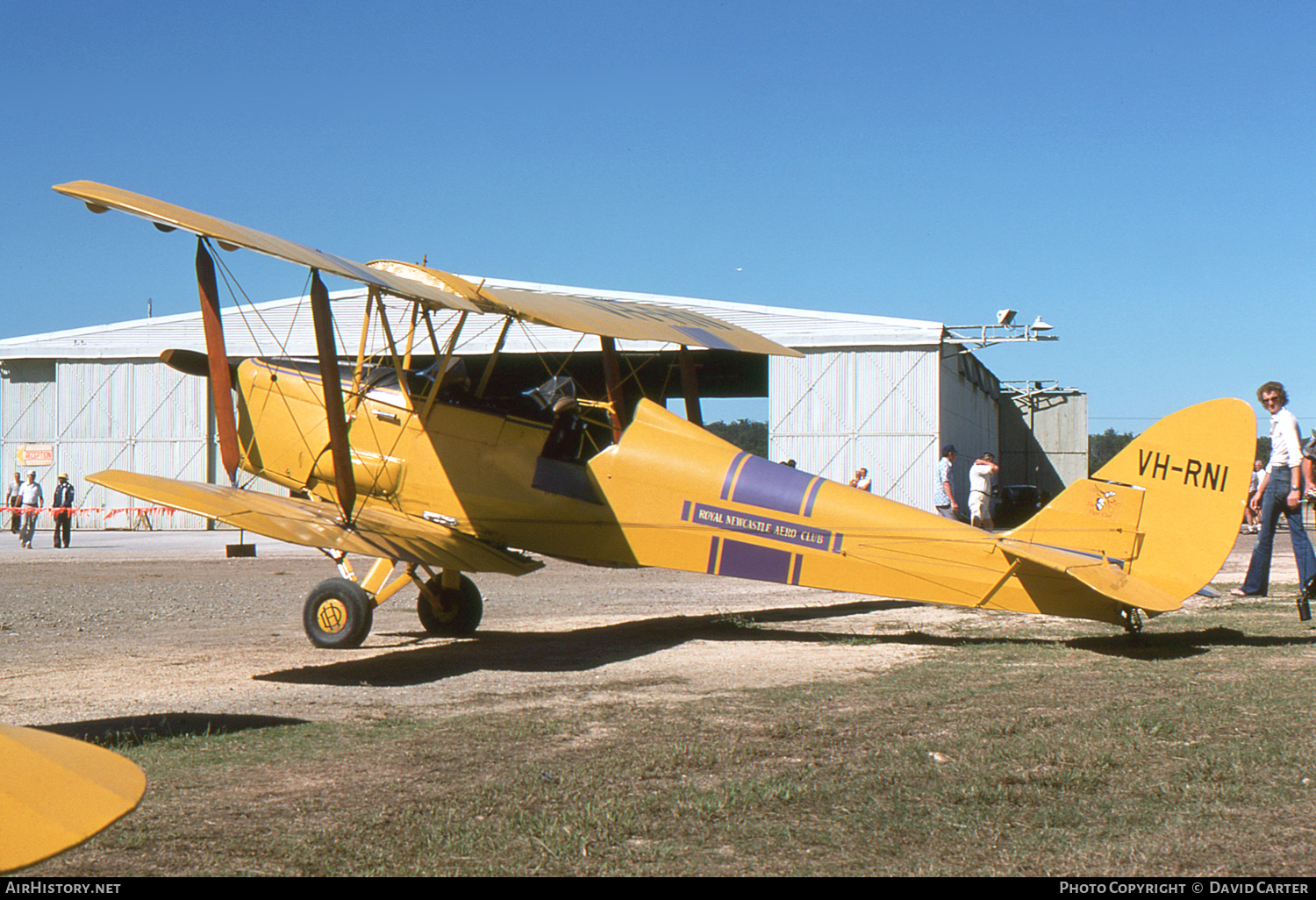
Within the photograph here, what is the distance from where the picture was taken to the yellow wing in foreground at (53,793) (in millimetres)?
1845

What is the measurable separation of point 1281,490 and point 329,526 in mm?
7812

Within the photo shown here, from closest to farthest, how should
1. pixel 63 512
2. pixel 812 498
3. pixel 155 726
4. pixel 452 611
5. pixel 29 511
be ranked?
pixel 155 726 < pixel 812 498 < pixel 452 611 < pixel 63 512 < pixel 29 511

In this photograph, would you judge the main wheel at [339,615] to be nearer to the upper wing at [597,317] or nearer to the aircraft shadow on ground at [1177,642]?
the upper wing at [597,317]

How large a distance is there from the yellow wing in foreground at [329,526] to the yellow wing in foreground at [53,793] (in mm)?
5120

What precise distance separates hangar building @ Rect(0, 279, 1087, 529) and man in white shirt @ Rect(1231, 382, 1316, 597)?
16.1m

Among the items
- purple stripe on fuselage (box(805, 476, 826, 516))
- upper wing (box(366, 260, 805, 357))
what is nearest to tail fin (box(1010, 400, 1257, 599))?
purple stripe on fuselage (box(805, 476, 826, 516))

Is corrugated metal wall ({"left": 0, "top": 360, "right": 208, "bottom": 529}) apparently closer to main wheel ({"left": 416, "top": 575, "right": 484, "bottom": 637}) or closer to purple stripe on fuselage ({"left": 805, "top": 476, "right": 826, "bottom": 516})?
main wheel ({"left": 416, "top": 575, "right": 484, "bottom": 637})

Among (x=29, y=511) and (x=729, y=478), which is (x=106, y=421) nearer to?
(x=29, y=511)

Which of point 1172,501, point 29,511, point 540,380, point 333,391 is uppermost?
point 540,380

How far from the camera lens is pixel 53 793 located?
1.98 meters

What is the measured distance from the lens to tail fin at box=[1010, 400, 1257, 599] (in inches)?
275

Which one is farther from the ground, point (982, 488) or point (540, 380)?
point (540, 380)

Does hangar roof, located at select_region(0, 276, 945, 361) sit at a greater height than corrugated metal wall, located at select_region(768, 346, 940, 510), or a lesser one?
greater

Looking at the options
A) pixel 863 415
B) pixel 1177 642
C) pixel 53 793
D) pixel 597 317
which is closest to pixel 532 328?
pixel 863 415
